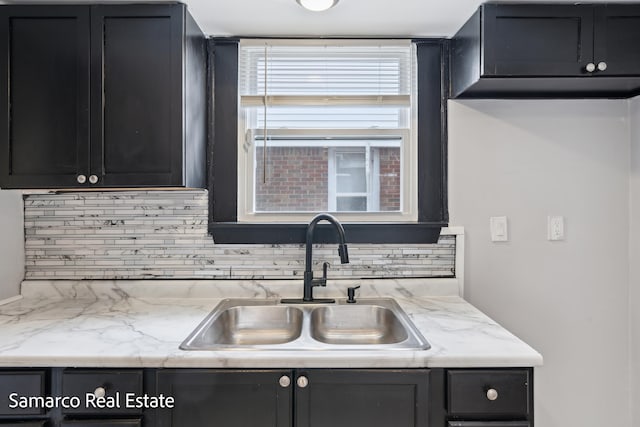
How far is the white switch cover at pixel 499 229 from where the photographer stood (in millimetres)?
1845

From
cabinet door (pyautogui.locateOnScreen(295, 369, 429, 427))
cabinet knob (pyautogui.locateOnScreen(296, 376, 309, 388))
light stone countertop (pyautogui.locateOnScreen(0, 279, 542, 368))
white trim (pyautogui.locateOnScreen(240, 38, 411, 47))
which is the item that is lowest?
cabinet door (pyautogui.locateOnScreen(295, 369, 429, 427))

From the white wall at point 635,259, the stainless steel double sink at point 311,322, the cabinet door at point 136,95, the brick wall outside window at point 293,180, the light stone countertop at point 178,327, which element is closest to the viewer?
the light stone countertop at point 178,327

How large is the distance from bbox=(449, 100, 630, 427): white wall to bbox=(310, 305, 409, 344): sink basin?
561 millimetres

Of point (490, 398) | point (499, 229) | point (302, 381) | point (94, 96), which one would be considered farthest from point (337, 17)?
point (490, 398)

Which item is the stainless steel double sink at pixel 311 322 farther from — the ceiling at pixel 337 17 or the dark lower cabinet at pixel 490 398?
the ceiling at pixel 337 17

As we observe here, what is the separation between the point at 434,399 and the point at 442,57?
1494 millimetres

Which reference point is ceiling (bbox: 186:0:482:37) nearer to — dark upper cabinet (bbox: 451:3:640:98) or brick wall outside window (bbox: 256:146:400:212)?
dark upper cabinet (bbox: 451:3:640:98)

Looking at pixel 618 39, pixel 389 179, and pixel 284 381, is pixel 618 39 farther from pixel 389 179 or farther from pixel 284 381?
pixel 284 381

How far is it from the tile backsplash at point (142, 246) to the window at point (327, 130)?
19 cm

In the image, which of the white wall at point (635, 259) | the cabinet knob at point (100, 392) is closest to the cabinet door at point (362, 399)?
the cabinet knob at point (100, 392)

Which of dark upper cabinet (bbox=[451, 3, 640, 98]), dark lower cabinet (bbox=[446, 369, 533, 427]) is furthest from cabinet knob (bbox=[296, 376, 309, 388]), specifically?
dark upper cabinet (bbox=[451, 3, 640, 98])

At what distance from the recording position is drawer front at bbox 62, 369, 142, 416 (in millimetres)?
1177

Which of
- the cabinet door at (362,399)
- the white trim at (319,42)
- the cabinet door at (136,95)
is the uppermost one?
the white trim at (319,42)

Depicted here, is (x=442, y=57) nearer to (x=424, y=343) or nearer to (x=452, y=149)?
(x=452, y=149)
